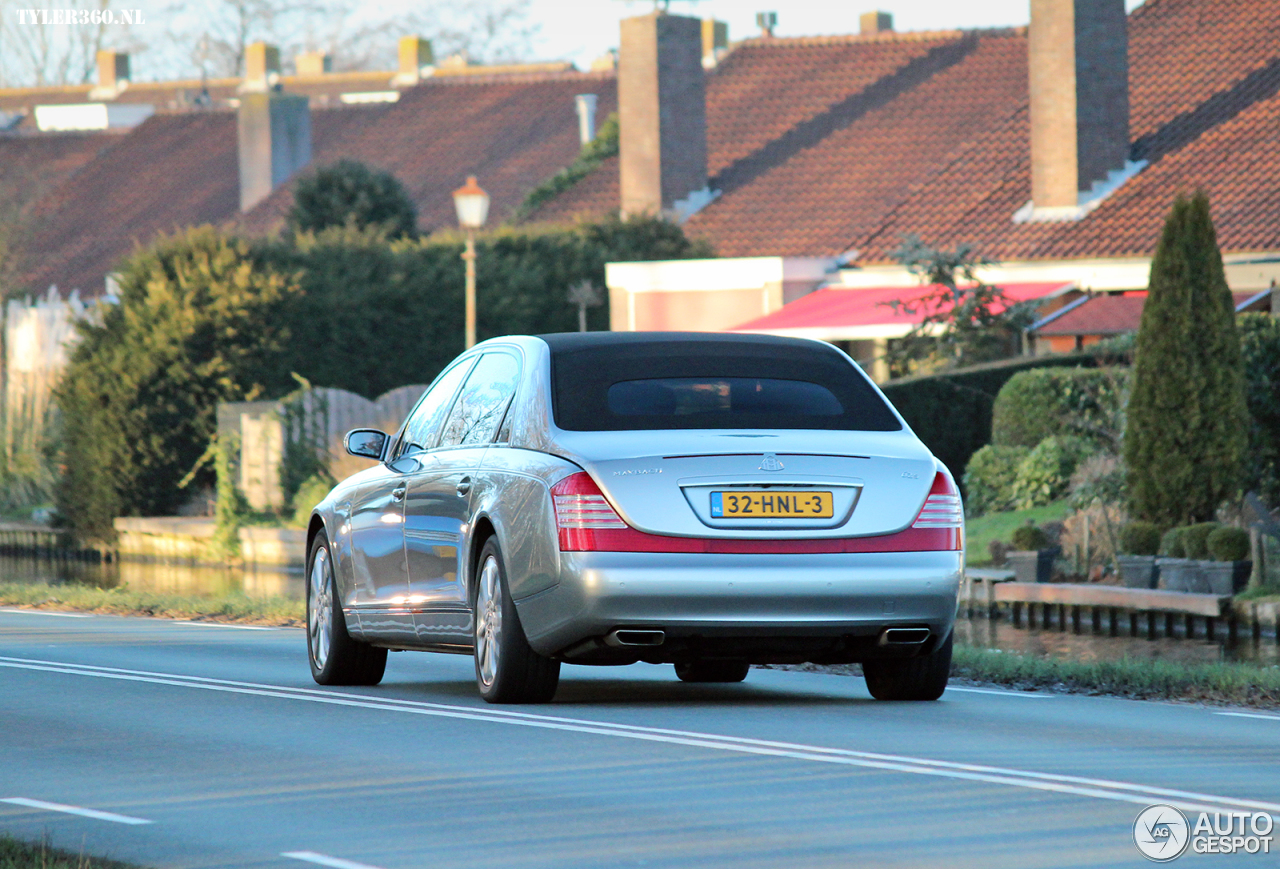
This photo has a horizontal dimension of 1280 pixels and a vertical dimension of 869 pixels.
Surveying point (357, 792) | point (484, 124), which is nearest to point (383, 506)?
point (357, 792)

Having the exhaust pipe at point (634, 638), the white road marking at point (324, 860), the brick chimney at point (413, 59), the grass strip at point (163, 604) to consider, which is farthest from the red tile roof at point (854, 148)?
the white road marking at point (324, 860)

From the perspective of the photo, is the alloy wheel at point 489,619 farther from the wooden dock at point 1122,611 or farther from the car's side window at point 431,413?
the wooden dock at point 1122,611

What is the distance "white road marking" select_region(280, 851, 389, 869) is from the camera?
22.5 ft

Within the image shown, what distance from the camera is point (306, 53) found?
89.8 m

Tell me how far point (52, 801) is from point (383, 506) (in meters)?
3.99

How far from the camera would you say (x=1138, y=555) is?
68.6ft

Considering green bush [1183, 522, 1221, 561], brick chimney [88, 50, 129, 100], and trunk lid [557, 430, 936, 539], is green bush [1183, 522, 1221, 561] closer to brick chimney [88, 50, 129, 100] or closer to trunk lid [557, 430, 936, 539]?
→ trunk lid [557, 430, 936, 539]

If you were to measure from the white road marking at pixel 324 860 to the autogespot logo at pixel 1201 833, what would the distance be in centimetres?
230

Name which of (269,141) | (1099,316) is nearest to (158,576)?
(1099,316)

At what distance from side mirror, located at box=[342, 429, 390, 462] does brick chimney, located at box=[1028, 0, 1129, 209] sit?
96.1 ft

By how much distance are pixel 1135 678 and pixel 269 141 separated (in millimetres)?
53948

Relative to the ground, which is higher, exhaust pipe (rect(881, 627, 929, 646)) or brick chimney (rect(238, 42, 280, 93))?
brick chimney (rect(238, 42, 280, 93))

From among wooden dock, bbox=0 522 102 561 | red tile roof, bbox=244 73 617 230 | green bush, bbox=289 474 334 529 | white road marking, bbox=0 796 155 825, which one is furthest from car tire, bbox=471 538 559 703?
red tile roof, bbox=244 73 617 230

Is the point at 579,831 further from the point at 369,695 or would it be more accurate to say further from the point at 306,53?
the point at 306,53
